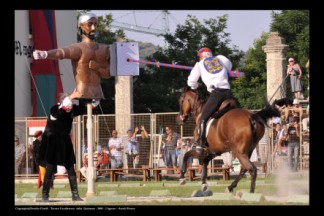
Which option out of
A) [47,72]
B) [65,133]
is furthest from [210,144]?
[47,72]

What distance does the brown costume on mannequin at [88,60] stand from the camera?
1762cm

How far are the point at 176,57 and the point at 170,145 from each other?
22529mm

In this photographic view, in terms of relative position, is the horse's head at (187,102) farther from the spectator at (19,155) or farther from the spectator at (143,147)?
the spectator at (19,155)

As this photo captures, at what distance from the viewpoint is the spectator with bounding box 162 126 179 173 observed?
29375mm

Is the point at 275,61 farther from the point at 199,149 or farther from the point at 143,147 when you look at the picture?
the point at 199,149

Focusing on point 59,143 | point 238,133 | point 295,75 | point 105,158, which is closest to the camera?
point 238,133

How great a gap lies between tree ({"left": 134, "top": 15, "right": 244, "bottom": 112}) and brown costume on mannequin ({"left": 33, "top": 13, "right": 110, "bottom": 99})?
109ft

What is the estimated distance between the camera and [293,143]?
86.8 feet

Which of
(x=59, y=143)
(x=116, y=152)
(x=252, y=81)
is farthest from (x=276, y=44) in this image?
(x=59, y=143)

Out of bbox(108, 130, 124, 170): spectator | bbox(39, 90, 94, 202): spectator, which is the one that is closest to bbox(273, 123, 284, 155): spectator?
bbox(108, 130, 124, 170): spectator

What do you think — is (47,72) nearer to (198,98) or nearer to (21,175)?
(21,175)

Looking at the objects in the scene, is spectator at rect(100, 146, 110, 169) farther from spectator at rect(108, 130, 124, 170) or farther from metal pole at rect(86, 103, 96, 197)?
metal pole at rect(86, 103, 96, 197)

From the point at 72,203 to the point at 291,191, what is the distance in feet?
13.8

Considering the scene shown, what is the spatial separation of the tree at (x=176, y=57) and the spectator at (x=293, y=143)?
2419 centimetres
